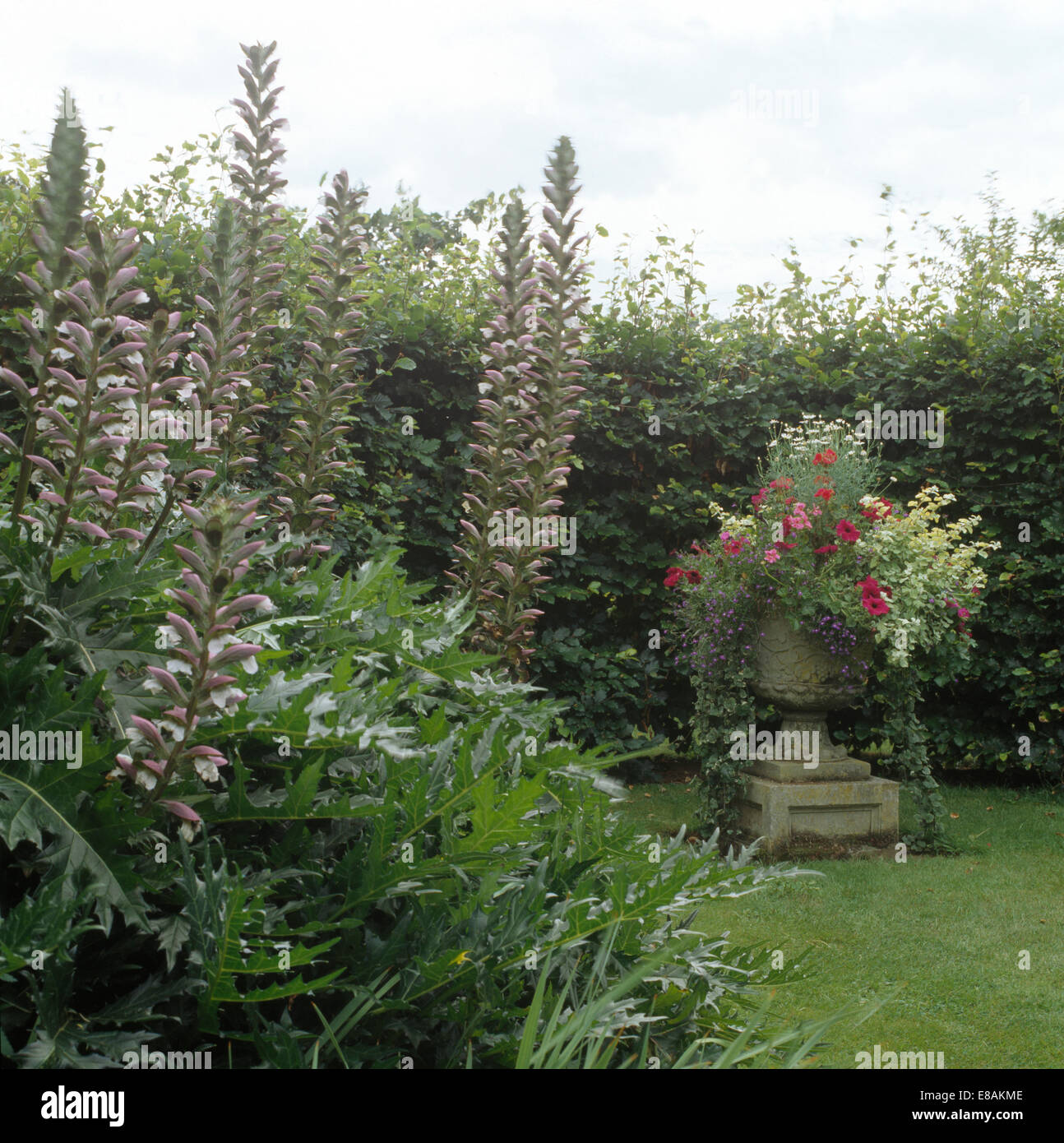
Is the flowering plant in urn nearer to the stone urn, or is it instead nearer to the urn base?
the stone urn

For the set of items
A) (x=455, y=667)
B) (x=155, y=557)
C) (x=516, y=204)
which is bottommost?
(x=455, y=667)

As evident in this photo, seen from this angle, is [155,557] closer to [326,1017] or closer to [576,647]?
[326,1017]

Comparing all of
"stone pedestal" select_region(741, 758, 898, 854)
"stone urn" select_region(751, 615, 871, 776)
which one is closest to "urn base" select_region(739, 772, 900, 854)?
"stone pedestal" select_region(741, 758, 898, 854)

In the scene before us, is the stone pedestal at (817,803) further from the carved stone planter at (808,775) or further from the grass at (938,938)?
the grass at (938,938)

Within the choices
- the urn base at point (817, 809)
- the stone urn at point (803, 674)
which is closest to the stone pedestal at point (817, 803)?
the urn base at point (817, 809)

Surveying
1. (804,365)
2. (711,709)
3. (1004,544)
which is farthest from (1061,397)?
(711,709)

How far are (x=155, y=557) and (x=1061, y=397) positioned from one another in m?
7.16

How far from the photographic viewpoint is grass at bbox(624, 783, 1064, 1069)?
12.0 feet

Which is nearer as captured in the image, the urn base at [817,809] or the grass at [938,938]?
the grass at [938,938]

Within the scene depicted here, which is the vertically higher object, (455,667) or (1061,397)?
(1061,397)

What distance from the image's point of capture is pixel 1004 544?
24.5ft

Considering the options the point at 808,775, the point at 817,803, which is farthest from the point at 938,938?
the point at 808,775

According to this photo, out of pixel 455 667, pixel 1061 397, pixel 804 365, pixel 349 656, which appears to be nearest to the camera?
pixel 349 656

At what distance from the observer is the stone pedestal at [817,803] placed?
597 centimetres
